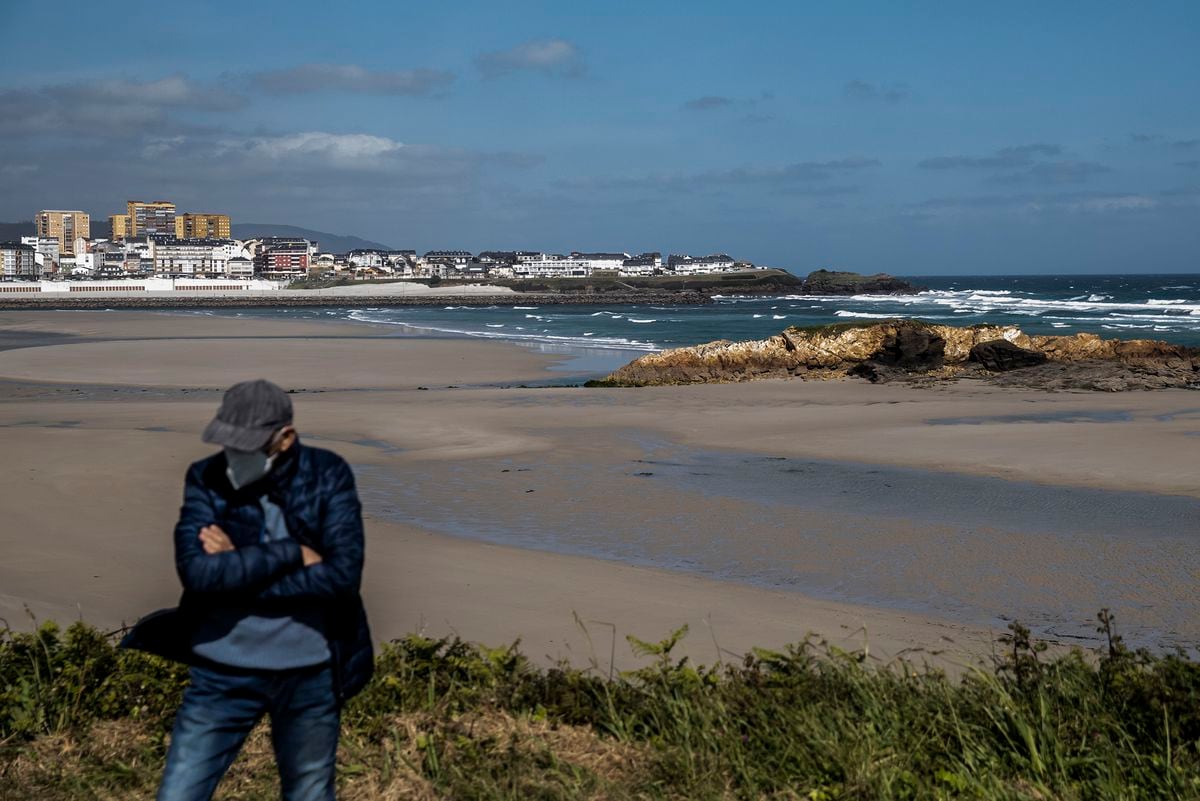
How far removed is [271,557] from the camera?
3.14 m

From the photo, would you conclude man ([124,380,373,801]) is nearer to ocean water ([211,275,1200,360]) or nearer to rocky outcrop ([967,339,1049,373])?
rocky outcrop ([967,339,1049,373])

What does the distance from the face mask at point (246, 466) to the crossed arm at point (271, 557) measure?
0.11 metres

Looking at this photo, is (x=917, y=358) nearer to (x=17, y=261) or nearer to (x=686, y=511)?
(x=686, y=511)

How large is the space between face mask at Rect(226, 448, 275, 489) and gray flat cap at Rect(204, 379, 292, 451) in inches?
1.3

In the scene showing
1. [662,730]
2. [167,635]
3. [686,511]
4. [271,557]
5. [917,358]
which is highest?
[271,557]

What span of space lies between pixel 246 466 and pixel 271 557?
26cm

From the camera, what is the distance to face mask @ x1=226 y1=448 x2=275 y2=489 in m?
3.19

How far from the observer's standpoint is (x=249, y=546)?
3176mm

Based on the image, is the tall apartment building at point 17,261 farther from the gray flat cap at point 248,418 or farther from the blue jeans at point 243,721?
the gray flat cap at point 248,418

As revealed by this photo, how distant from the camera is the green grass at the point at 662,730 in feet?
14.4

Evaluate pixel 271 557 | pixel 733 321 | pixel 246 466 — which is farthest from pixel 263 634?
pixel 733 321

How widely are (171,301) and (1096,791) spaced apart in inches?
4124

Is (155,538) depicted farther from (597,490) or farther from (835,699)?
(835,699)

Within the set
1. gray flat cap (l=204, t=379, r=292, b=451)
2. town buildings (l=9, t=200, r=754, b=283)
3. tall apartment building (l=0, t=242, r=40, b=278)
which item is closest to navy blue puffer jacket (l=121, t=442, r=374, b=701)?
gray flat cap (l=204, t=379, r=292, b=451)
